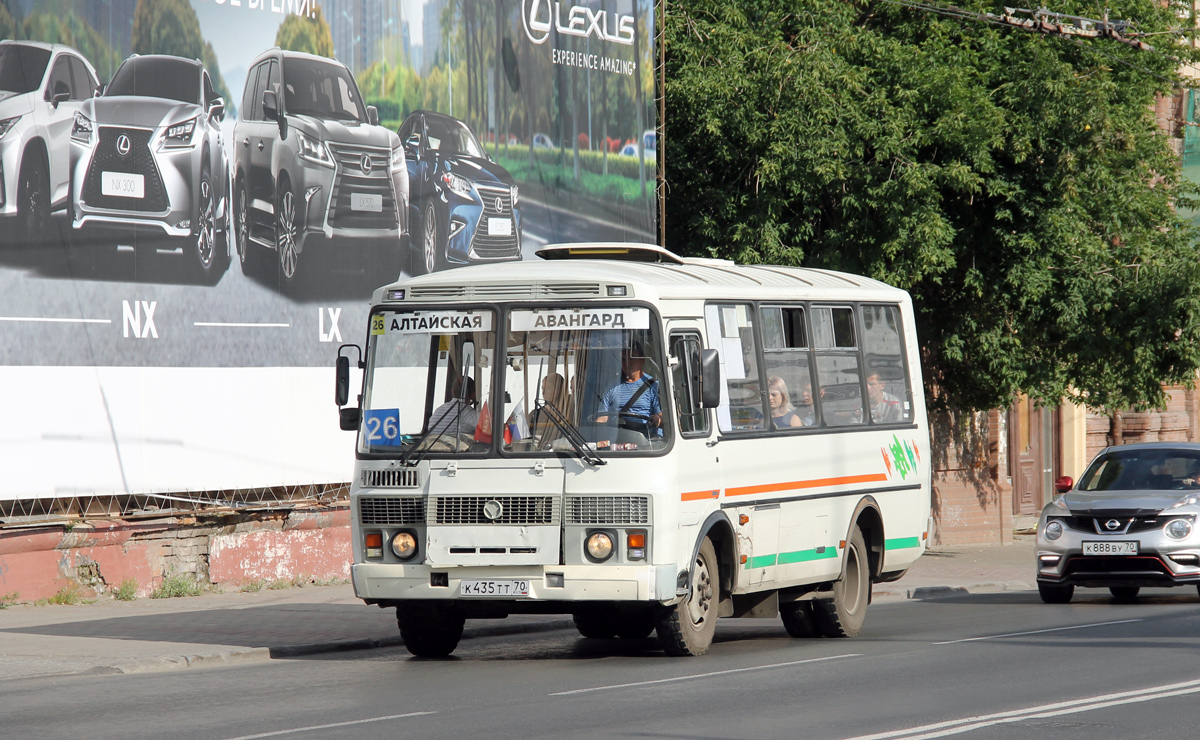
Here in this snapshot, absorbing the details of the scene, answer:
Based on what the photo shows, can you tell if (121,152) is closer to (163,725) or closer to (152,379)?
(152,379)

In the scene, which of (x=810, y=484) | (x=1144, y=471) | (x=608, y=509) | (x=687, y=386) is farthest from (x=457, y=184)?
(x=608, y=509)

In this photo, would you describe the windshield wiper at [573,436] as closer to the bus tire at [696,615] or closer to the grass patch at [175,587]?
the bus tire at [696,615]

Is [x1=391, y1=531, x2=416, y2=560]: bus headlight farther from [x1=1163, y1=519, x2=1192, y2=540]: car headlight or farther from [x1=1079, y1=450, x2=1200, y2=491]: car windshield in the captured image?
[x1=1079, y1=450, x2=1200, y2=491]: car windshield

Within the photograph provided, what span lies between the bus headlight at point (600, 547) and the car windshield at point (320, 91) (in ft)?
28.9

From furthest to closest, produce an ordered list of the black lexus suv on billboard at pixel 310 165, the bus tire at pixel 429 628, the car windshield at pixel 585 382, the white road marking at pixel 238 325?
1. the black lexus suv on billboard at pixel 310 165
2. the white road marking at pixel 238 325
3. the bus tire at pixel 429 628
4. the car windshield at pixel 585 382

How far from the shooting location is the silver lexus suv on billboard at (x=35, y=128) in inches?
615

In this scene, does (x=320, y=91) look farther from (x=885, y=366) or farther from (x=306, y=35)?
(x=885, y=366)

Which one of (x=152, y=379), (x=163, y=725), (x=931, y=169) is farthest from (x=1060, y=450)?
(x=163, y=725)

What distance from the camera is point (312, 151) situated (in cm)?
1870

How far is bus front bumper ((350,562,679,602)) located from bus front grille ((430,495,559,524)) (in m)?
0.32

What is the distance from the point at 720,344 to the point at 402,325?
2428 millimetres

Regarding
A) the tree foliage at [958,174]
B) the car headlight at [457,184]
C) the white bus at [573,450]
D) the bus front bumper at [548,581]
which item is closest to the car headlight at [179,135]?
the car headlight at [457,184]

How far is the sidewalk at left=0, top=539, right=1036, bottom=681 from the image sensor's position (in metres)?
12.1

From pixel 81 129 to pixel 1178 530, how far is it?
11.6m
